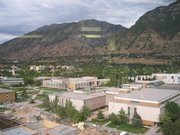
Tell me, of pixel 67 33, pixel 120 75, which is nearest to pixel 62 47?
pixel 67 33

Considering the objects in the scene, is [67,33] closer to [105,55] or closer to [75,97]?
[105,55]

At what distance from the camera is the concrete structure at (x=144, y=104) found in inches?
570

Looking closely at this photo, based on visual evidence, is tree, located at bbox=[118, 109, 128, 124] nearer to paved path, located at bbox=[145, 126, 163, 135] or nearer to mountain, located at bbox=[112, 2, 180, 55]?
paved path, located at bbox=[145, 126, 163, 135]

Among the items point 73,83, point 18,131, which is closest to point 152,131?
point 18,131

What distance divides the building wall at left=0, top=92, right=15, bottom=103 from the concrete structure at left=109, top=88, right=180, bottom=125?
31.1 ft

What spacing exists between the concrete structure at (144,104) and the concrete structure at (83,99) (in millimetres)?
1894

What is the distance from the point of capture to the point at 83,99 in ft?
56.0

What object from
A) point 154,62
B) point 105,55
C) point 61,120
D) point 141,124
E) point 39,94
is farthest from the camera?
point 105,55

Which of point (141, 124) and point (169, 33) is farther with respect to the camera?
point (169, 33)

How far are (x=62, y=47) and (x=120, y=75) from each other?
4435 cm

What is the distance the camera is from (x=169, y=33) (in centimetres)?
6156

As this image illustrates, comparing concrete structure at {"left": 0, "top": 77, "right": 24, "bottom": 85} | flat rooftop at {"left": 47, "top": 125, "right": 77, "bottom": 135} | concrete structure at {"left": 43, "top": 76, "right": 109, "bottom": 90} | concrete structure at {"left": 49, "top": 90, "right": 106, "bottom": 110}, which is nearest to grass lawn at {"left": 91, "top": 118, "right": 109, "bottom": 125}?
concrete structure at {"left": 49, "top": 90, "right": 106, "bottom": 110}

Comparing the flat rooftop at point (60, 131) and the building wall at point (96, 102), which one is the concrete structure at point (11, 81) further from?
the flat rooftop at point (60, 131)

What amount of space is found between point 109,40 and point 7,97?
3729 cm
